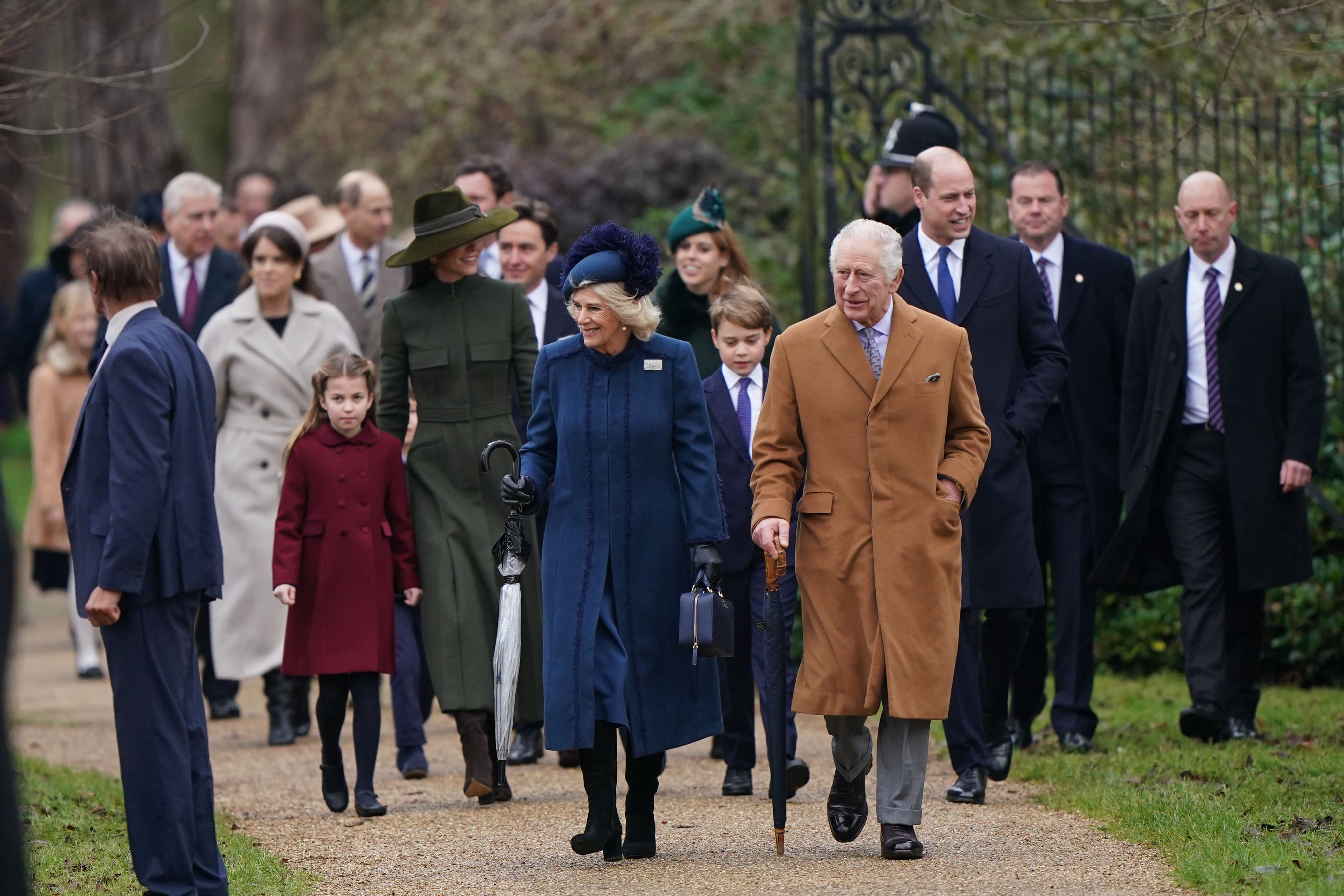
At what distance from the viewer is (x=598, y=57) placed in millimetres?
18594

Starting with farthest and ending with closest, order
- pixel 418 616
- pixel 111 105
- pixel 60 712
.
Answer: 1. pixel 111 105
2. pixel 60 712
3. pixel 418 616

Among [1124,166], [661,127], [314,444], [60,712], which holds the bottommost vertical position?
[60,712]

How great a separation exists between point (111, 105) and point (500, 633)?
50.0 feet

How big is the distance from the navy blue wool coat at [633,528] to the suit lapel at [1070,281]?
246 cm

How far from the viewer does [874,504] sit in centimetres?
605

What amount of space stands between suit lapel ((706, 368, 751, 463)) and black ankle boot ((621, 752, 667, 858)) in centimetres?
170

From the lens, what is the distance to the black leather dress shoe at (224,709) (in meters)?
9.91

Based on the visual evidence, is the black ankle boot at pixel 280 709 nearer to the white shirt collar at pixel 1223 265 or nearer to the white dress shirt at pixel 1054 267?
the white dress shirt at pixel 1054 267

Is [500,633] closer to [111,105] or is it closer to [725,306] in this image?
[725,306]

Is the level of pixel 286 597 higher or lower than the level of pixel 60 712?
higher

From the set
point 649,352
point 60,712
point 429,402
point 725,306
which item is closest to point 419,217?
point 429,402

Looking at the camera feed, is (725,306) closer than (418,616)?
Yes

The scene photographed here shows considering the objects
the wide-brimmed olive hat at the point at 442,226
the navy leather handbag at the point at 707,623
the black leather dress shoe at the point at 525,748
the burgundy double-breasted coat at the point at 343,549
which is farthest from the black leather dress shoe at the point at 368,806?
the wide-brimmed olive hat at the point at 442,226

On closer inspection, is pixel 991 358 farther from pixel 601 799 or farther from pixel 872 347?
pixel 601 799
